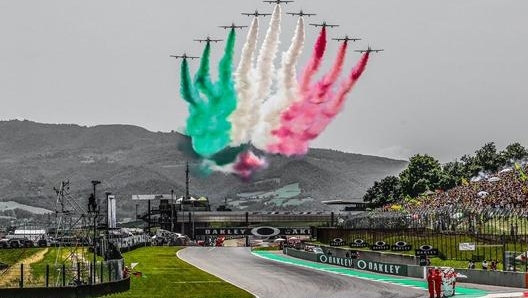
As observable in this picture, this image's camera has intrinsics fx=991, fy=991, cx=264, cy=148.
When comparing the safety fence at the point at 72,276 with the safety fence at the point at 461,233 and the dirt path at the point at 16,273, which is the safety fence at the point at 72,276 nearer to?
the dirt path at the point at 16,273

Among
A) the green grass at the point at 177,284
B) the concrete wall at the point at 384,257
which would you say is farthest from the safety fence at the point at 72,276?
the concrete wall at the point at 384,257

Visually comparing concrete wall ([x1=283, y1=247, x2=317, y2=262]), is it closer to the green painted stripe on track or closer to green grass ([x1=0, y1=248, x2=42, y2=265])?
the green painted stripe on track

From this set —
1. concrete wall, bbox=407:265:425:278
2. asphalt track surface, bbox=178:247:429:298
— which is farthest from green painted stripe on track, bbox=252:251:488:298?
asphalt track surface, bbox=178:247:429:298

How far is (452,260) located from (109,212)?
26256mm

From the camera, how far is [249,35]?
410ft

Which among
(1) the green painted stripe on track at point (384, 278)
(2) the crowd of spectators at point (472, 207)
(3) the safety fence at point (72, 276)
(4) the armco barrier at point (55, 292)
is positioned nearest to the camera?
(4) the armco barrier at point (55, 292)

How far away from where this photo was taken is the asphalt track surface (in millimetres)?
58250

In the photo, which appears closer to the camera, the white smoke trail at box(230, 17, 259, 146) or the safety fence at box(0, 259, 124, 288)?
the safety fence at box(0, 259, 124, 288)

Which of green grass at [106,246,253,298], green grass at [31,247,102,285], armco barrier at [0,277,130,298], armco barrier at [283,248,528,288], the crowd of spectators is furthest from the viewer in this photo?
the crowd of spectators

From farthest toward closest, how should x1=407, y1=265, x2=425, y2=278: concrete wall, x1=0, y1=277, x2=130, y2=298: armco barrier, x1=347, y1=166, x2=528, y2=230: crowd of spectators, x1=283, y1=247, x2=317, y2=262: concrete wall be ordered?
x1=283, y1=247, x2=317, y2=262: concrete wall < x1=347, y1=166, x2=528, y2=230: crowd of spectators < x1=407, y1=265, x2=425, y2=278: concrete wall < x1=0, y1=277, x2=130, y2=298: armco barrier

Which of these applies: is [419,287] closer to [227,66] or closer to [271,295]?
[271,295]

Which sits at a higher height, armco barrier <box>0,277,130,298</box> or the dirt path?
the dirt path

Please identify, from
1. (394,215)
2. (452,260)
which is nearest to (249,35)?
(394,215)

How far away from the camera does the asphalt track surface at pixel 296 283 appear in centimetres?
5825
